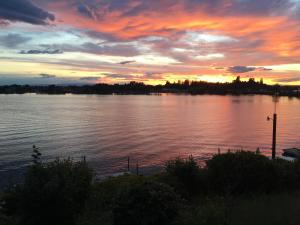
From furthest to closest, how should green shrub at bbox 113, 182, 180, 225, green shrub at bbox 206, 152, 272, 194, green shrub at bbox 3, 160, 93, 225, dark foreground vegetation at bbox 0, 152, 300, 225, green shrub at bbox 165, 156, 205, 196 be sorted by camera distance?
green shrub at bbox 165, 156, 205, 196 → green shrub at bbox 206, 152, 272, 194 → green shrub at bbox 3, 160, 93, 225 → dark foreground vegetation at bbox 0, 152, 300, 225 → green shrub at bbox 113, 182, 180, 225

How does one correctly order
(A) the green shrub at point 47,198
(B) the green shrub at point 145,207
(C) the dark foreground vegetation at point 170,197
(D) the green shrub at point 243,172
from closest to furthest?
(B) the green shrub at point 145,207, (C) the dark foreground vegetation at point 170,197, (A) the green shrub at point 47,198, (D) the green shrub at point 243,172

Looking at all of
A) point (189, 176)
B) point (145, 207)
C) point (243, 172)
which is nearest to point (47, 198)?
point (145, 207)

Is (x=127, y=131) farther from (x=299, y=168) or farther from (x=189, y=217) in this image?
(x=189, y=217)

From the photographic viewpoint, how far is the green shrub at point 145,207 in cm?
809

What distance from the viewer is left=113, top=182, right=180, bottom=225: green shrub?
8094 millimetres

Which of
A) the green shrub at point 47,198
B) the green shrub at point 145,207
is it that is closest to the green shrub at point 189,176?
the green shrub at point 47,198

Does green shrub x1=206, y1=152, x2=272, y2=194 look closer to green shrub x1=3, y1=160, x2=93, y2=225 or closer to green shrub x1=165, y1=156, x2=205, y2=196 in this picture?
green shrub x1=165, y1=156, x2=205, y2=196

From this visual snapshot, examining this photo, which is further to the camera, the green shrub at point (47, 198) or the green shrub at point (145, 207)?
the green shrub at point (47, 198)

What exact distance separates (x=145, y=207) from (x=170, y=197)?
0.73m

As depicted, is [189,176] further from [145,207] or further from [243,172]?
[145,207]

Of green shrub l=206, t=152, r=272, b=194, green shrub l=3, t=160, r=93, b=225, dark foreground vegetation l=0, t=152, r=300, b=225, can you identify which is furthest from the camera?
green shrub l=206, t=152, r=272, b=194

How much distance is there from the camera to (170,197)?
855 cm

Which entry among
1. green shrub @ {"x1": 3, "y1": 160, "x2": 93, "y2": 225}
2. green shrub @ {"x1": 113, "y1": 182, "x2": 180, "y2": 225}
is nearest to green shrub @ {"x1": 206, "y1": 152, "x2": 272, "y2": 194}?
green shrub @ {"x1": 113, "y1": 182, "x2": 180, "y2": 225}

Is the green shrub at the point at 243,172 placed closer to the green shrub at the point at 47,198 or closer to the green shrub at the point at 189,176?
the green shrub at the point at 189,176
